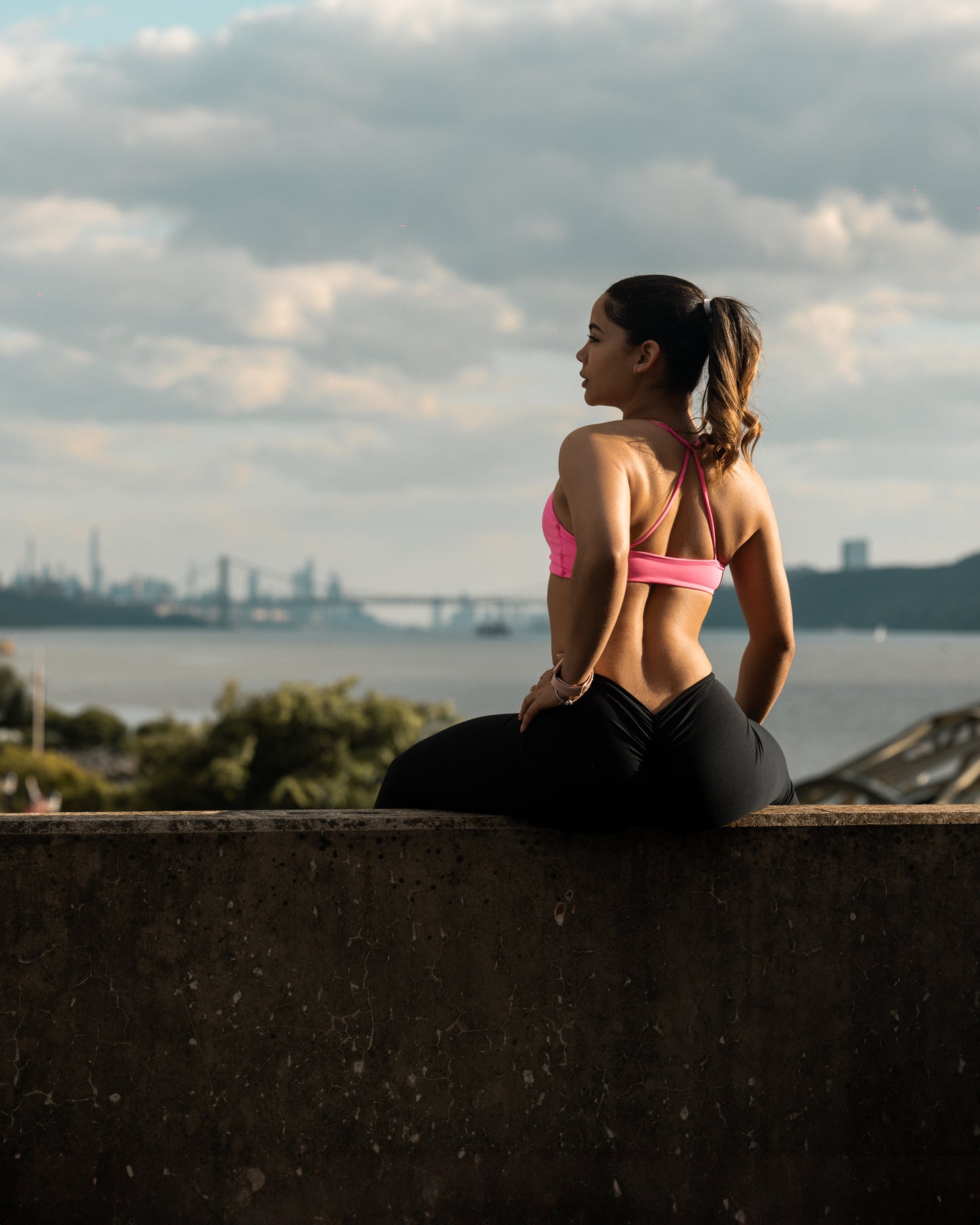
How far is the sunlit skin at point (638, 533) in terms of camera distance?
9.04 feet

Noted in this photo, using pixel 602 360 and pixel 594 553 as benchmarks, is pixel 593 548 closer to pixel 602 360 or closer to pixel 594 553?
pixel 594 553

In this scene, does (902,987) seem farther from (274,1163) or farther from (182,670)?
(182,670)

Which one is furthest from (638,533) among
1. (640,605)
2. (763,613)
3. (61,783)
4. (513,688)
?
(513,688)

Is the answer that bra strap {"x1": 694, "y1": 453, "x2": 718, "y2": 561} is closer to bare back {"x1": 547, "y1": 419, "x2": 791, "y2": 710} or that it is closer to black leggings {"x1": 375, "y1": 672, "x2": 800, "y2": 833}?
bare back {"x1": 547, "y1": 419, "x2": 791, "y2": 710}

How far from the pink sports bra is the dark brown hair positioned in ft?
A: 0.28

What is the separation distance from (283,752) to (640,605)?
39.3 metres

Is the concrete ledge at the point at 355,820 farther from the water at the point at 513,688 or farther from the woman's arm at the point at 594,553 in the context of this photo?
the water at the point at 513,688

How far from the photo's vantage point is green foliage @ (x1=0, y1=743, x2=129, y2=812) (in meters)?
46.0

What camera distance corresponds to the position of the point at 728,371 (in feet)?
9.75

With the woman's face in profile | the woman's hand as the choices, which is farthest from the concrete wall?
the woman's face in profile

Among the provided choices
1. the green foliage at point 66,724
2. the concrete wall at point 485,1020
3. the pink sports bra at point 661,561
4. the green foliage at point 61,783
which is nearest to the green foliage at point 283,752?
the green foliage at point 61,783

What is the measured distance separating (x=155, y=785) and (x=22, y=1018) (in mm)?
40442

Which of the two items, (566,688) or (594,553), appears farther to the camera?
(566,688)

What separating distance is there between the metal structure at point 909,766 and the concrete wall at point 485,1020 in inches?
615
